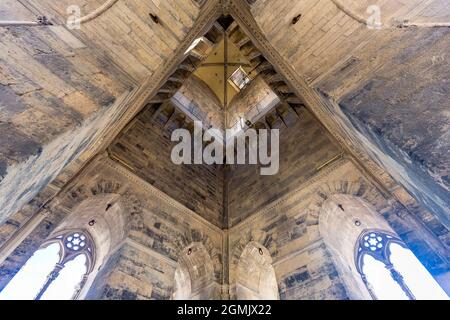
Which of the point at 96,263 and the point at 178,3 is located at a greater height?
the point at 178,3

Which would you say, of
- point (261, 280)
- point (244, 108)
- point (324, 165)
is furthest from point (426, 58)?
point (244, 108)

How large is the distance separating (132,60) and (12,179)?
10.0 ft

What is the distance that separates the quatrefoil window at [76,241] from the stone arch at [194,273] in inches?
91.6

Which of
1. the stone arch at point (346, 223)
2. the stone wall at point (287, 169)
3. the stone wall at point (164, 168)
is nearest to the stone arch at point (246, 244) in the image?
the stone wall at point (287, 169)

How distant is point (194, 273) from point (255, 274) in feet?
5.15

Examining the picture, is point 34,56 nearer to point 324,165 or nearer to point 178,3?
point 178,3

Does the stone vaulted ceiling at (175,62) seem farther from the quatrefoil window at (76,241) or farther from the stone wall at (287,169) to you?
the quatrefoil window at (76,241)

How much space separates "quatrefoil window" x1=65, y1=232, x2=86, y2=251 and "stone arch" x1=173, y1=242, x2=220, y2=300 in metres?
2.33

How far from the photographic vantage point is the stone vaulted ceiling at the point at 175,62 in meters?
3.50

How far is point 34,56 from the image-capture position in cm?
362

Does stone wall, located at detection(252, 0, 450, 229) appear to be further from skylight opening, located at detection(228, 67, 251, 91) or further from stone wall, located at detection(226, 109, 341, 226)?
skylight opening, located at detection(228, 67, 251, 91)

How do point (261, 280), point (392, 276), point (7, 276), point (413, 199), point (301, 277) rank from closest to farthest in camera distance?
point (7, 276)
point (413, 199)
point (301, 277)
point (392, 276)
point (261, 280)

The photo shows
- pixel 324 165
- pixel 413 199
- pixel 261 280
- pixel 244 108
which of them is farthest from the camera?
pixel 244 108

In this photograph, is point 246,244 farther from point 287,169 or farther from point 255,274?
point 287,169
